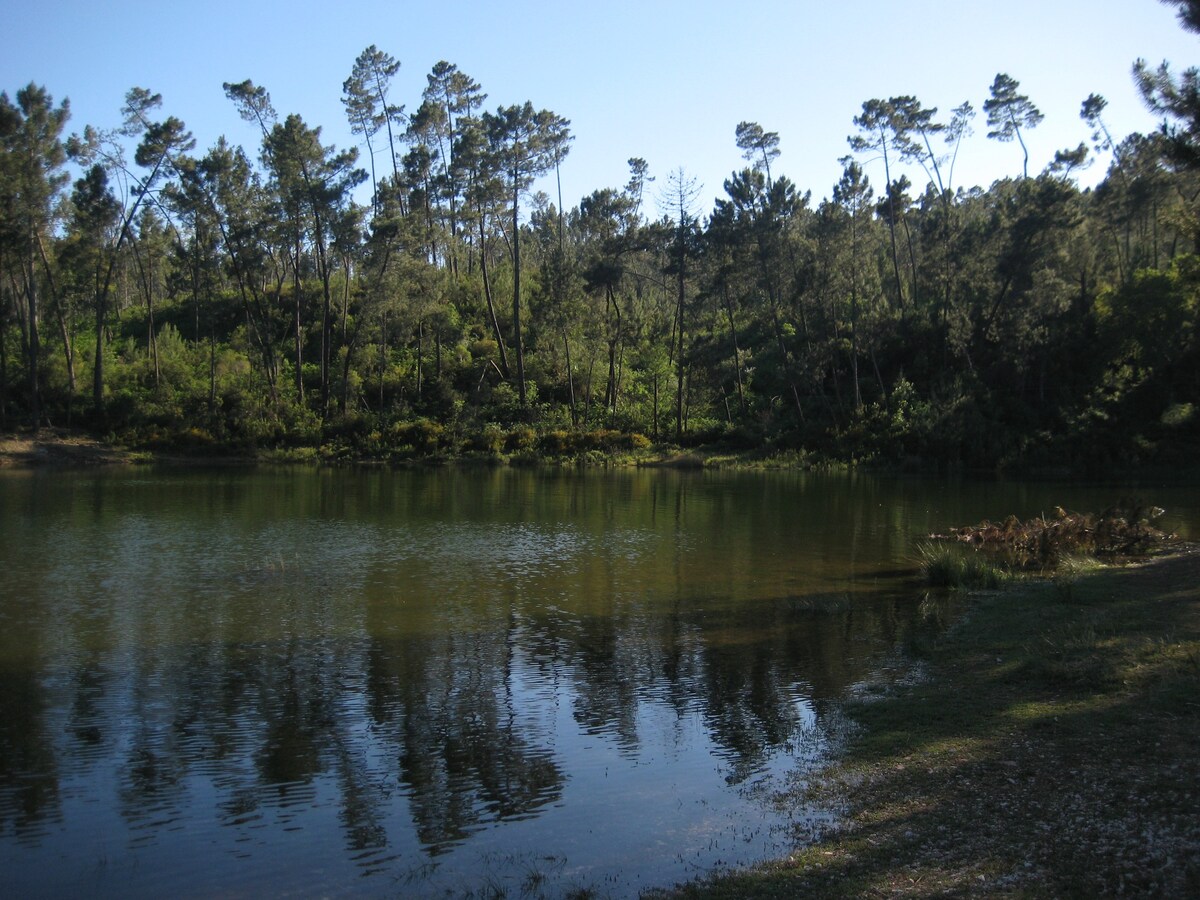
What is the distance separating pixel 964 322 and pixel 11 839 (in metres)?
55.2

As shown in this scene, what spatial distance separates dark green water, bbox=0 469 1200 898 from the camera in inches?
293

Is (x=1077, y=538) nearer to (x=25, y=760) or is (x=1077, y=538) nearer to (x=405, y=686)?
(x=405, y=686)

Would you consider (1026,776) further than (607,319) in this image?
No

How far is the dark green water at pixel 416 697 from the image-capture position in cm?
745

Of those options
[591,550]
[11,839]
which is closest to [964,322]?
[591,550]

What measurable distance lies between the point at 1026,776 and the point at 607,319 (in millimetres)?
56465

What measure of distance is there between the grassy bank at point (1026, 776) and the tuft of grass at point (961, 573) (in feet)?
15.1

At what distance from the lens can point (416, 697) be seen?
11633 millimetres

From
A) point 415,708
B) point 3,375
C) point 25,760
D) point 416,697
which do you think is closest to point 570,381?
point 3,375

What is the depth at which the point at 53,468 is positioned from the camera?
156 ft

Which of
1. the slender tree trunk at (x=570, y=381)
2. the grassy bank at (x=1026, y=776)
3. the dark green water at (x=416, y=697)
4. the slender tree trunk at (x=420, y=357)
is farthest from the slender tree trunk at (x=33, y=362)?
the grassy bank at (x=1026, y=776)

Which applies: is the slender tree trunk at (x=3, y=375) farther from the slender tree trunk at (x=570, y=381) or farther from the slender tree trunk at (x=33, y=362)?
the slender tree trunk at (x=570, y=381)

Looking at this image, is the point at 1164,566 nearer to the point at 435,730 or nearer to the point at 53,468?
the point at 435,730

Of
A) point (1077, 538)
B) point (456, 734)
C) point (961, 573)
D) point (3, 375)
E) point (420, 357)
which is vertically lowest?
point (456, 734)
